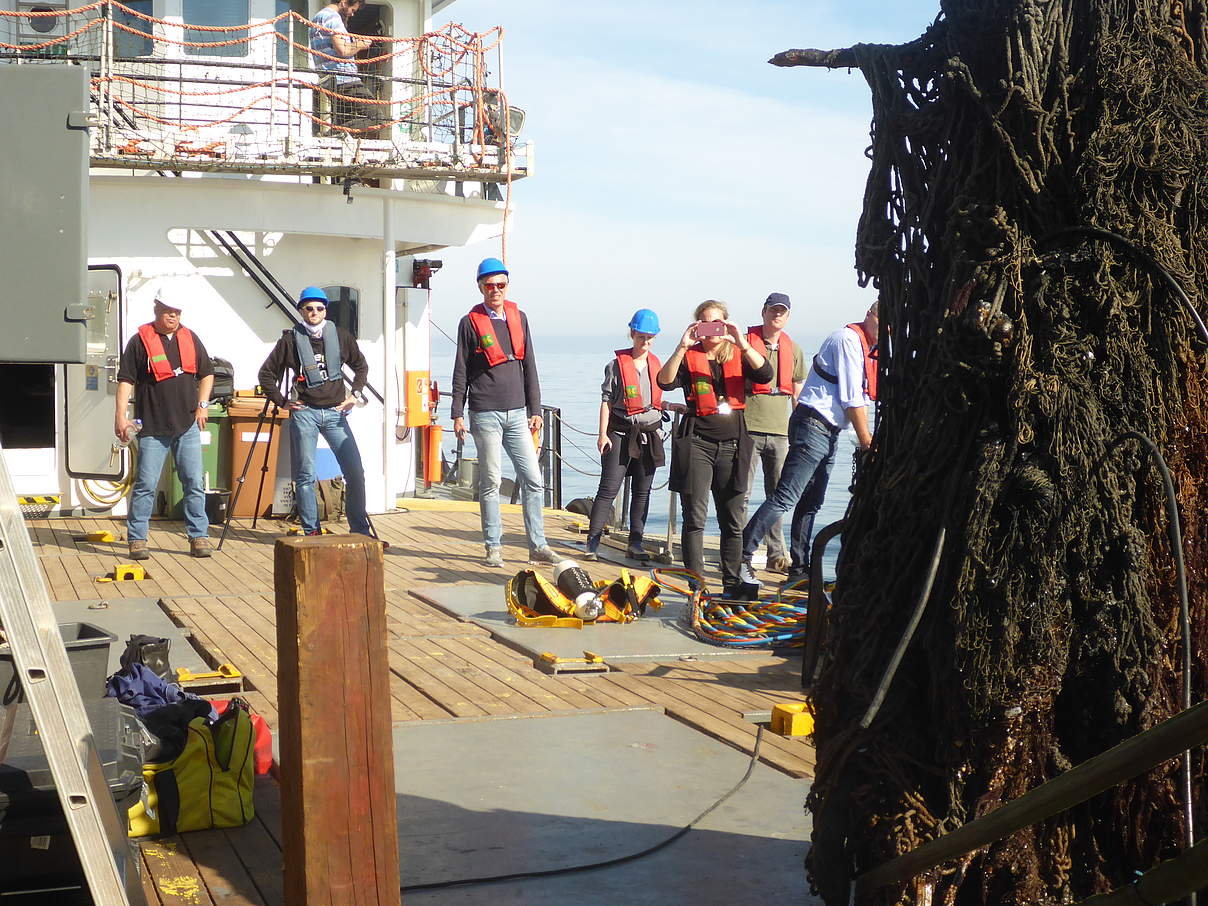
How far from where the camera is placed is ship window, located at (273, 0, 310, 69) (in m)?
13.9

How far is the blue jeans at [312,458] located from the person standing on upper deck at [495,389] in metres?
1.07

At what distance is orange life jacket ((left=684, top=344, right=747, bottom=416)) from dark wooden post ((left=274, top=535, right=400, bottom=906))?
209 inches

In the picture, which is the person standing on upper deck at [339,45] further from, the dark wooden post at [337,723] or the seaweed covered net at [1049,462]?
the seaweed covered net at [1049,462]

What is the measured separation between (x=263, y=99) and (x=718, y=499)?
700 centimetres

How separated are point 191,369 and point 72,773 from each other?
8037 mm

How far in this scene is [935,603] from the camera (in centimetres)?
335

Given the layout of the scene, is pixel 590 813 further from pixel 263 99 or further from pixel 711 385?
pixel 263 99

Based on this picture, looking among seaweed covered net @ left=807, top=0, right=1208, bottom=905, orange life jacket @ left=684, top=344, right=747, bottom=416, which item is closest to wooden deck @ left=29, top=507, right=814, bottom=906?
orange life jacket @ left=684, top=344, right=747, bottom=416

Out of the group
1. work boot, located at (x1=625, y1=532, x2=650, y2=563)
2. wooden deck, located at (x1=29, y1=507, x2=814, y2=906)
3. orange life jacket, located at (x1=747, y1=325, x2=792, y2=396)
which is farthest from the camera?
work boot, located at (x1=625, y1=532, x2=650, y2=563)

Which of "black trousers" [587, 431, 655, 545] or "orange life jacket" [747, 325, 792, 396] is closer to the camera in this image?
"orange life jacket" [747, 325, 792, 396]

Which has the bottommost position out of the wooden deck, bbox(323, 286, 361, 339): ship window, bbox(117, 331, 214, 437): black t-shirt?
the wooden deck

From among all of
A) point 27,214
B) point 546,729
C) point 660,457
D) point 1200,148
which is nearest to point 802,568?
point 660,457

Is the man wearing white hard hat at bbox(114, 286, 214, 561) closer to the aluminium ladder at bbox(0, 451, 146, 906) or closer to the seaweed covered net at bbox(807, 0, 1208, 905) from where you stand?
the aluminium ladder at bbox(0, 451, 146, 906)

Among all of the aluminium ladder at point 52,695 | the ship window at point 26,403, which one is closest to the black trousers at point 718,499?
the ship window at point 26,403
